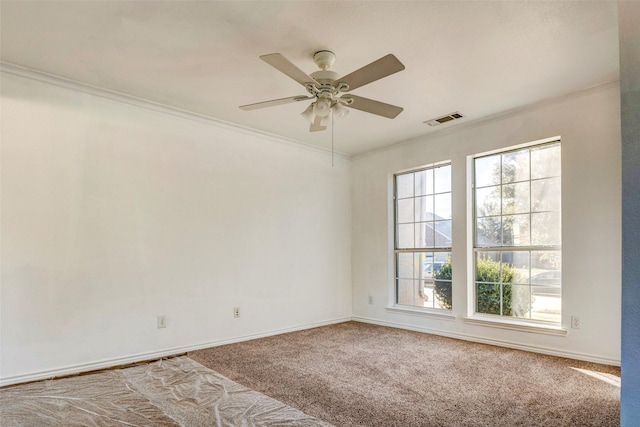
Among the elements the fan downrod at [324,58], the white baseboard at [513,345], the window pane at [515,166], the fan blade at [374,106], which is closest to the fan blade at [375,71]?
the fan blade at [374,106]

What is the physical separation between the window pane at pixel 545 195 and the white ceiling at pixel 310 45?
847 millimetres

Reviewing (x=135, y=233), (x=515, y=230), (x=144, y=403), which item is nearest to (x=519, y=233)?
(x=515, y=230)

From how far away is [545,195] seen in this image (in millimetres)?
3816

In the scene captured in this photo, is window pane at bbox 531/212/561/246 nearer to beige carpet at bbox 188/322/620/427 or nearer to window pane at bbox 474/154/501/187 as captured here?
window pane at bbox 474/154/501/187

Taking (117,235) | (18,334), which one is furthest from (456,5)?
(18,334)

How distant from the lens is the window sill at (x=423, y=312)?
444cm

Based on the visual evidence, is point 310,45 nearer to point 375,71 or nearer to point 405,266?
point 375,71

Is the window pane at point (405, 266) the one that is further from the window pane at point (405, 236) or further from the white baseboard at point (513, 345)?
the white baseboard at point (513, 345)

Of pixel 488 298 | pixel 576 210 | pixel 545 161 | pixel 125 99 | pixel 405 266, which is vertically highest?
pixel 125 99

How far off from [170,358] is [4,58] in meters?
2.83

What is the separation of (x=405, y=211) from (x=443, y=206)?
1.95 feet

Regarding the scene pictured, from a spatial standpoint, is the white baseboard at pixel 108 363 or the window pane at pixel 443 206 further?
the window pane at pixel 443 206

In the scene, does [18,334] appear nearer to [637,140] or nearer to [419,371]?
[419,371]

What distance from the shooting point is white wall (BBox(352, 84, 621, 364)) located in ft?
10.8
